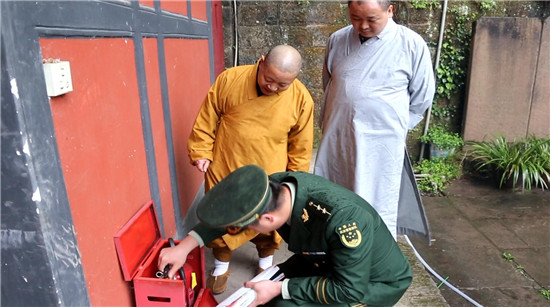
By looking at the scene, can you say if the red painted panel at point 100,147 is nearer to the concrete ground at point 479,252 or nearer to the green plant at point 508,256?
the concrete ground at point 479,252

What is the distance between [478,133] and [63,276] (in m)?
5.93

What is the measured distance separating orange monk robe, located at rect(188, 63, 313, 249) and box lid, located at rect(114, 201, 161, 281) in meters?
0.45

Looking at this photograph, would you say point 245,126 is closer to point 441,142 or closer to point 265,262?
point 265,262

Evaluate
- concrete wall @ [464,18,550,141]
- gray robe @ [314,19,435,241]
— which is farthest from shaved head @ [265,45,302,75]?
concrete wall @ [464,18,550,141]

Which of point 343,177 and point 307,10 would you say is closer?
point 343,177

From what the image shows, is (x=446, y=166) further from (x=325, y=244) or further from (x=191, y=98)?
(x=325, y=244)

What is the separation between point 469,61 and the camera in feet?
19.2

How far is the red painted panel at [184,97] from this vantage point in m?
3.05

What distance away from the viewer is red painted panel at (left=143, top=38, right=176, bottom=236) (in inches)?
98.0

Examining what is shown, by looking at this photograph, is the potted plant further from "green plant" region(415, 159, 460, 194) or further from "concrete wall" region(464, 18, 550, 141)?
"concrete wall" region(464, 18, 550, 141)

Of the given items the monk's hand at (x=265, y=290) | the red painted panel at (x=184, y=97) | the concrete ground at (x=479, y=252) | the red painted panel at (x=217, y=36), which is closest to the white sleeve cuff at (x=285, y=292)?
the monk's hand at (x=265, y=290)

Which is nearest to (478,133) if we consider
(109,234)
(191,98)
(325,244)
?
(191,98)

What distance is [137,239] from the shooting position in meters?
2.10

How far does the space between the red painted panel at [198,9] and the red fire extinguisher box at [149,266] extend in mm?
2277
